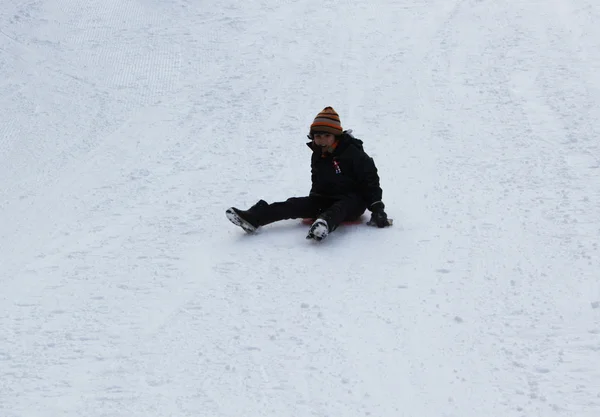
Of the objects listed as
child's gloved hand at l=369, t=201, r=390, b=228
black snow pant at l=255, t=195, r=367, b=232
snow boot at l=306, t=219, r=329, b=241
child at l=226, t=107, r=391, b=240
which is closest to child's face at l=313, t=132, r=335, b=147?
child at l=226, t=107, r=391, b=240

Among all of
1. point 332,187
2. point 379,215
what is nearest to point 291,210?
point 332,187

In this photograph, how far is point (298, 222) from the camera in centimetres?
552

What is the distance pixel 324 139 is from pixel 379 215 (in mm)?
668

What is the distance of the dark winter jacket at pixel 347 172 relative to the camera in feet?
17.4

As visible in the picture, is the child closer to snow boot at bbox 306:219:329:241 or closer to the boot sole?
the boot sole

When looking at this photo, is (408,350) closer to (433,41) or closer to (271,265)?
(271,265)

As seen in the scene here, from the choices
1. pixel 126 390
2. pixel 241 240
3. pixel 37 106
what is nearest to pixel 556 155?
pixel 241 240

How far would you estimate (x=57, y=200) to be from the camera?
21.0 feet

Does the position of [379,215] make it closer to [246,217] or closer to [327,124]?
[327,124]

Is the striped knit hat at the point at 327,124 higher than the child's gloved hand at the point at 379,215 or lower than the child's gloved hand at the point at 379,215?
higher

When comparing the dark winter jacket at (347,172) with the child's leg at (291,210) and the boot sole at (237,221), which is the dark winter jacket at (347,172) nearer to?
the child's leg at (291,210)

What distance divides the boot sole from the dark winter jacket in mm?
616

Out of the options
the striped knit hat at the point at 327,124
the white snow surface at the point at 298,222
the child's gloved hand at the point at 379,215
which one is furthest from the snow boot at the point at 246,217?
the child's gloved hand at the point at 379,215

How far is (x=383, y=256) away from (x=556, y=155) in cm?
231
